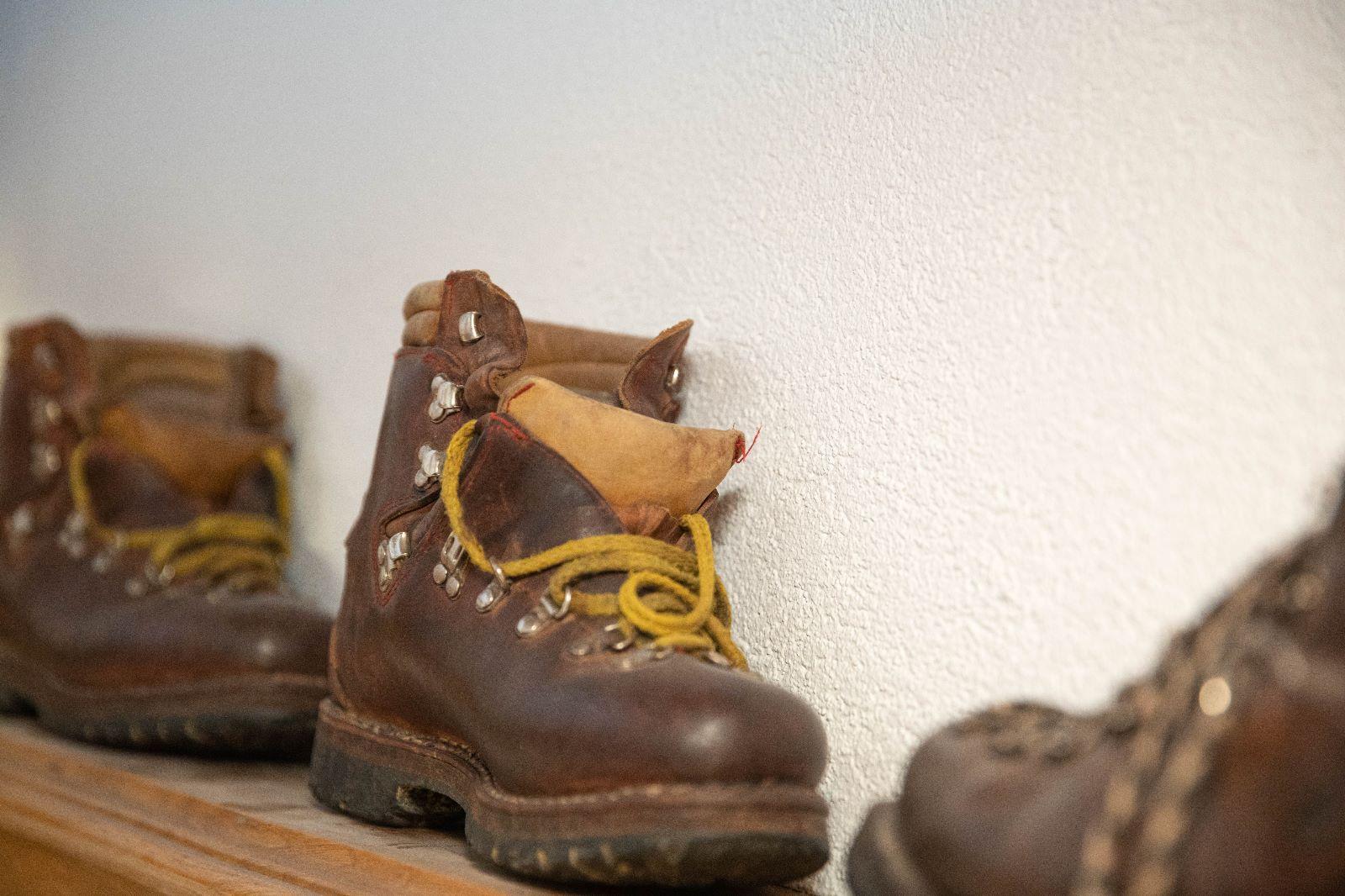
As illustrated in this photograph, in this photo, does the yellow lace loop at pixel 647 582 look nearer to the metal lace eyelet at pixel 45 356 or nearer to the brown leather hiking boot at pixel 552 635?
the brown leather hiking boot at pixel 552 635

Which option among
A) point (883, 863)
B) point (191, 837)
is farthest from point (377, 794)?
point (883, 863)

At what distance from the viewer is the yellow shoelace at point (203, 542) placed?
41.1 inches

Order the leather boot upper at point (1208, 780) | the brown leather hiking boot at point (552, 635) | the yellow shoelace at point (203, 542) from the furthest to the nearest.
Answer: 1. the yellow shoelace at point (203, 542)
2. the brown leather hiking boot at point (552, 635)
3. the leather boot upper at point (1208, 780)

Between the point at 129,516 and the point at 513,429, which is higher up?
the point at 513,429

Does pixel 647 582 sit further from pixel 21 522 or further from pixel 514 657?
pixel 21 522

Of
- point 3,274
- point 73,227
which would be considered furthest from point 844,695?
point 3,274

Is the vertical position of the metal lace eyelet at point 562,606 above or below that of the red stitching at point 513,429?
below

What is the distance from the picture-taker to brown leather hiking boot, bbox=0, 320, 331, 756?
94 cm

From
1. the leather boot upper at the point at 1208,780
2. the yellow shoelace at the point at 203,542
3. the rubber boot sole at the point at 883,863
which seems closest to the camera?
the leather boot upper at the point at 1208,780

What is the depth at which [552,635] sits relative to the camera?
0.64 meters

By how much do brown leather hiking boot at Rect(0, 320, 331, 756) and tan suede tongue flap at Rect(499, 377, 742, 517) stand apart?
400 mm

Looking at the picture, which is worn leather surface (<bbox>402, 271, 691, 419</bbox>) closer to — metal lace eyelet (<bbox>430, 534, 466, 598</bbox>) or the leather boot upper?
metal lace eyelet (<bbox>430, 534, 466, 598</bbox>)

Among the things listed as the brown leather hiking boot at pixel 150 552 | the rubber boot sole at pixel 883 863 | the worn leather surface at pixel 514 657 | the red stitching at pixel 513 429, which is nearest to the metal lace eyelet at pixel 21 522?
the brown leather hiking boot at pixel 150 552

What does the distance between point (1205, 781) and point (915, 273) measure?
40cm
